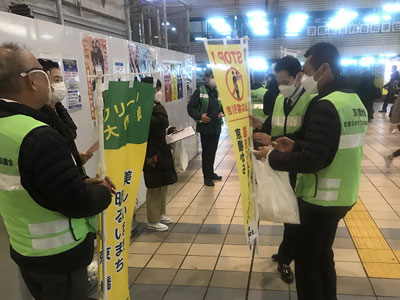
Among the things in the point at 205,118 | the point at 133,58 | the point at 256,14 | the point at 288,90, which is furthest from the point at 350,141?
the point at 256,14

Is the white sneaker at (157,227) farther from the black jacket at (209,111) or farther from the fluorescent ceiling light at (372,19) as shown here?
the fluorescent ceiling light at (372,19)

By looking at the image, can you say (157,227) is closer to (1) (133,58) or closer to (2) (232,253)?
(2) (232,253)

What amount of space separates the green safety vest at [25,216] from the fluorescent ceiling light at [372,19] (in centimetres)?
1437

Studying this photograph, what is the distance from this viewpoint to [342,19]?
498 inches

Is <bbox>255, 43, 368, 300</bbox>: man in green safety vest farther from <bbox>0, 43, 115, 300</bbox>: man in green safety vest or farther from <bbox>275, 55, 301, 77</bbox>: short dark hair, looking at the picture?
<bbox>0, 43, 115, 300</bbox>: man in green safety vest

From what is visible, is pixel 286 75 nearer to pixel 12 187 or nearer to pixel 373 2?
pixel 12 187

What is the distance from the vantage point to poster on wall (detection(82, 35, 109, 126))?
10.2 ft

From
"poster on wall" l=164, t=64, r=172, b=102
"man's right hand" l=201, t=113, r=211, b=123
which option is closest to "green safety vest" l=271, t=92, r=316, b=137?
"man's right hand" l=201, t=113, r=211, b=123

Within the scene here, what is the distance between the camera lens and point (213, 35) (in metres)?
13.4

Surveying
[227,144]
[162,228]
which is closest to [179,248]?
[162,228]

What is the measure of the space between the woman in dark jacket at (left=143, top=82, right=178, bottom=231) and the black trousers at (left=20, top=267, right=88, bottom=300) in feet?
6.52

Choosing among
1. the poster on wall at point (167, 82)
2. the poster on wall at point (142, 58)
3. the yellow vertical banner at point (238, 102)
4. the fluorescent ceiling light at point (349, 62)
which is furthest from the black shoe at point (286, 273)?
the fluorescent ceiling light at point (349, 62)

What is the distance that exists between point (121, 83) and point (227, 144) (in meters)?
7.02

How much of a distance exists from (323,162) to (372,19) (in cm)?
1365
